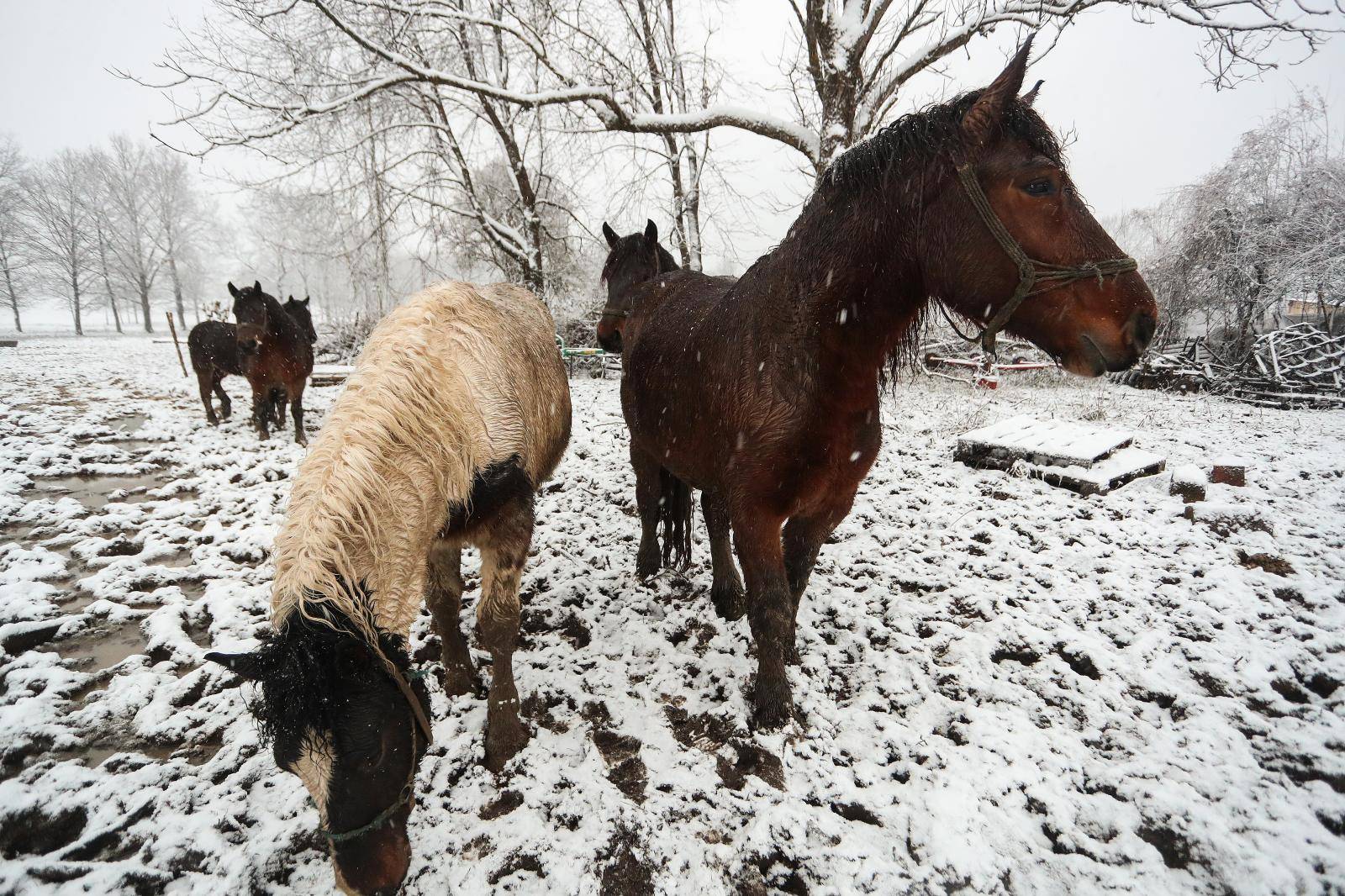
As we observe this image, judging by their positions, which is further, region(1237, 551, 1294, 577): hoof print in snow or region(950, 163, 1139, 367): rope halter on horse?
region(1237, 551, 1294, 577): hoof print in snow

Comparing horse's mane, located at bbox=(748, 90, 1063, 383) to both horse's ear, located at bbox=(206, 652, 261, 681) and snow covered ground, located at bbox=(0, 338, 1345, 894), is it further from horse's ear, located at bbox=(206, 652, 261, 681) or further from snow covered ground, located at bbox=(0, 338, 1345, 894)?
horse's ear, located at bbox=(206, 652, 261, 681)

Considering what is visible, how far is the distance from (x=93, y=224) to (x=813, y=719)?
48.6 m

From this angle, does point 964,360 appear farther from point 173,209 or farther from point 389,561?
point 173,209

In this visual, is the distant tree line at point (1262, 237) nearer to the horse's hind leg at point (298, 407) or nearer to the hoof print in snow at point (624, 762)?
the hoof print in snow at point (624, 762)

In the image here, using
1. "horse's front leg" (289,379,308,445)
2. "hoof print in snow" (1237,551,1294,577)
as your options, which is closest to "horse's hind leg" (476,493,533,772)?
"hoof print in snow" (1237,551,1294,577)

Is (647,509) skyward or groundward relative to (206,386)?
groundward

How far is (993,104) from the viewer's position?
160cm

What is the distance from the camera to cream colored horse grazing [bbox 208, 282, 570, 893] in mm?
1325

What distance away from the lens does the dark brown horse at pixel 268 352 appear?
6.62m

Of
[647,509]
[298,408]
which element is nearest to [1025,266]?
[647,509]

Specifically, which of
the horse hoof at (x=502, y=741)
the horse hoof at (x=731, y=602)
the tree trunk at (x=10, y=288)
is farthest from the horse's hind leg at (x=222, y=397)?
the tree trunk at (x=10, y=288)

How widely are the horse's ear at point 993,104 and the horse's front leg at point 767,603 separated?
163cm

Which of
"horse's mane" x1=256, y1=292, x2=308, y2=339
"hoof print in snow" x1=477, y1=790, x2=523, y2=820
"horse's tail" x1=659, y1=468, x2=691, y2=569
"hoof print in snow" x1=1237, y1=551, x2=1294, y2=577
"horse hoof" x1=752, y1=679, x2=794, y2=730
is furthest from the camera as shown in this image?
"horse's mane" x1=256, y1=292, x2=308, y2=339

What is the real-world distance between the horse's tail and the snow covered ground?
28 cm
